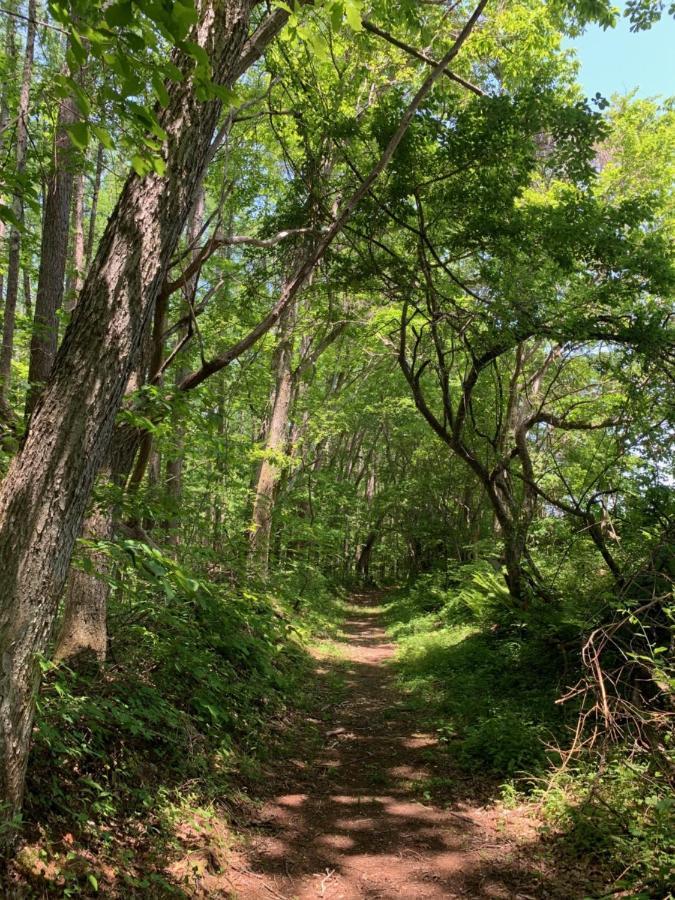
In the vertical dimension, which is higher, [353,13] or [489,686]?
[353,13]

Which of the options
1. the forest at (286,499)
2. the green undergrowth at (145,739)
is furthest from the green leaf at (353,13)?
the green undergrowth at (145,739)

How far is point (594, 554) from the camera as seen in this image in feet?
25.5

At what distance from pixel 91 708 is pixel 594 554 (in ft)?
21.4

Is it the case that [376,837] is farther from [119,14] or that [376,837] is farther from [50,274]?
[50,274]

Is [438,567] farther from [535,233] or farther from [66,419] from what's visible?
[66,419]

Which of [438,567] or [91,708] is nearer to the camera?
[91,708]

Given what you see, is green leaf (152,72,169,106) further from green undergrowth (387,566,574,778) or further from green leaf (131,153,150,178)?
A: green undergrowth (387,566,574,778)

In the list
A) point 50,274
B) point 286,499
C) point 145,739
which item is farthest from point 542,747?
point 286,499

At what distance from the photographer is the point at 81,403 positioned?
263cm

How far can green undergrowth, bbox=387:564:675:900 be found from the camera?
361cm

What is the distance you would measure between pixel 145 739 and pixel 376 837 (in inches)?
73.3

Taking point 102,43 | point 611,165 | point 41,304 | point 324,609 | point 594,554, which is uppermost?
point 611,165

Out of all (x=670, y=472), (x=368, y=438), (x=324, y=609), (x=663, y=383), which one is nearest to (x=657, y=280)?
(x=663, y=383)

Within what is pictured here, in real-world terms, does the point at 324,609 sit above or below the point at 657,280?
below
